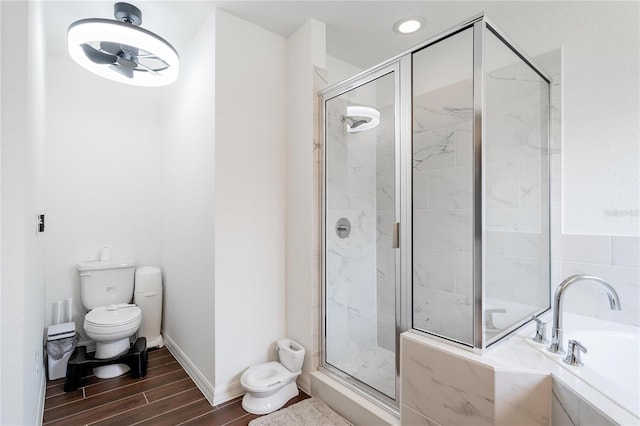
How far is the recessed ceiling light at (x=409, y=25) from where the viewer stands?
208cm

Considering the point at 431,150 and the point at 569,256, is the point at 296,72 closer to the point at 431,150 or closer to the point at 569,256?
the point at 431,150

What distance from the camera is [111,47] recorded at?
71.8 inches

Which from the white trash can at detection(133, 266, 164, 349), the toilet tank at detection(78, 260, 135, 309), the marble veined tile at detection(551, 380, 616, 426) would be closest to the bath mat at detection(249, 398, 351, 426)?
the marble veined tile at detection(551, 380, 616, 426)

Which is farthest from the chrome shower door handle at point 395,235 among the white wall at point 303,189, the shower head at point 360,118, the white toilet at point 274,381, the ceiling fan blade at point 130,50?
the ceiling fan blade at point 130,50

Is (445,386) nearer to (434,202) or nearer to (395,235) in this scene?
(395,235)

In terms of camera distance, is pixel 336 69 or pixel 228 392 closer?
pixel 228 392

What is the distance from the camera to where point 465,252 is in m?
1.74

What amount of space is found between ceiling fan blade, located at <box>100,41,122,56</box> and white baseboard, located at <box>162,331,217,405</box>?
216cm

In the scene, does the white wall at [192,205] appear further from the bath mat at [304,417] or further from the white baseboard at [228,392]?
the bath mat at [304,417]

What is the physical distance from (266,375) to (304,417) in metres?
0.38

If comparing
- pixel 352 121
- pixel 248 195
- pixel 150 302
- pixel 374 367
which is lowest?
pixel 374 367

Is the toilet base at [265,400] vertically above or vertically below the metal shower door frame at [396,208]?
below

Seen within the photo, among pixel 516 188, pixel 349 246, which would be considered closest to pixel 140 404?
pixel 349 246

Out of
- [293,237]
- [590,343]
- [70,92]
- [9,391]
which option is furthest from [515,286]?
[70,92]
